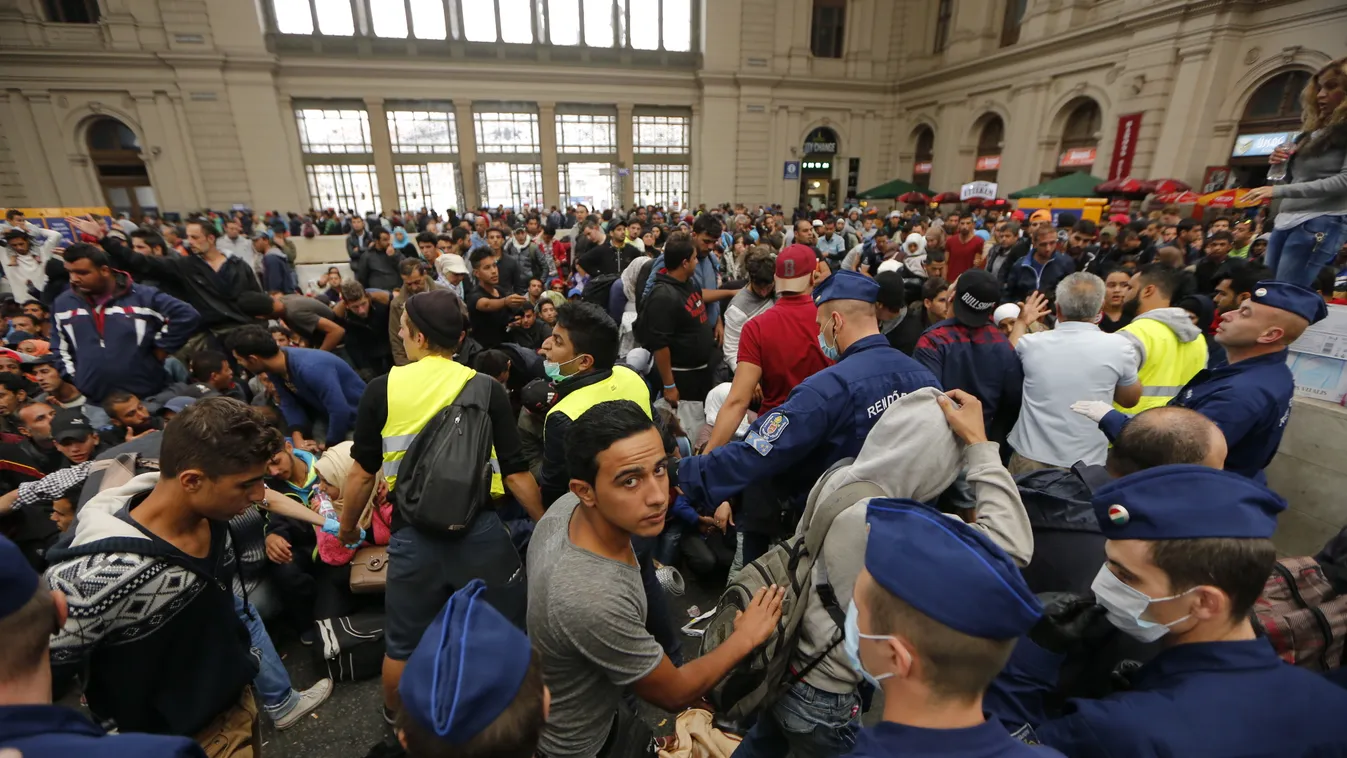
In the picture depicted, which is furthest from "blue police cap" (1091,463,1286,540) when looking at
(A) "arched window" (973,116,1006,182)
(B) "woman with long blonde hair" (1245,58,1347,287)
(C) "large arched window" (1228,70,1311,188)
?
(A) "arched window" (973,116,1006,182)

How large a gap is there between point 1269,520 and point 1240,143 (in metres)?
18.7

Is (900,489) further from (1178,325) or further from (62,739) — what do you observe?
(1178,325)

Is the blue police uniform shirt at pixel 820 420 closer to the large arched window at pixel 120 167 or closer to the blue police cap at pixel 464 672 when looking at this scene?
the blue police cap at pixel 464 672

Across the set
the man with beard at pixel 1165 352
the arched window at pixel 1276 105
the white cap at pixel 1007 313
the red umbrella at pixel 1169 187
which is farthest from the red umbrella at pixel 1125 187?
the man with beard at pixel 1165 352

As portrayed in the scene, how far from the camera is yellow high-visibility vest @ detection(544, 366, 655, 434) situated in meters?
2.53

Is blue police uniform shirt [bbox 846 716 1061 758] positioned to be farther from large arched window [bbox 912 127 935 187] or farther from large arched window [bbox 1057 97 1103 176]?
large arched window [bbox 912 127 935 187]

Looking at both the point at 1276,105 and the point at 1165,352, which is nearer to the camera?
the point at 1165,352

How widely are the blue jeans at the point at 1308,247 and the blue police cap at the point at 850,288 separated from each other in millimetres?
4238

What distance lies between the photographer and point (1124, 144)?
15586 millimetres

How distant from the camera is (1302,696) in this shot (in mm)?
1188

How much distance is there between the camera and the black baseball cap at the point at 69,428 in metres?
3.20

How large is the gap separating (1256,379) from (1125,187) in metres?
15.2

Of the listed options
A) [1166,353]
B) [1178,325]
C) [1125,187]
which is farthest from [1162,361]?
[1125,187]

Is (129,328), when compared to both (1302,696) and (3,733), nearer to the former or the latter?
(3,733)
